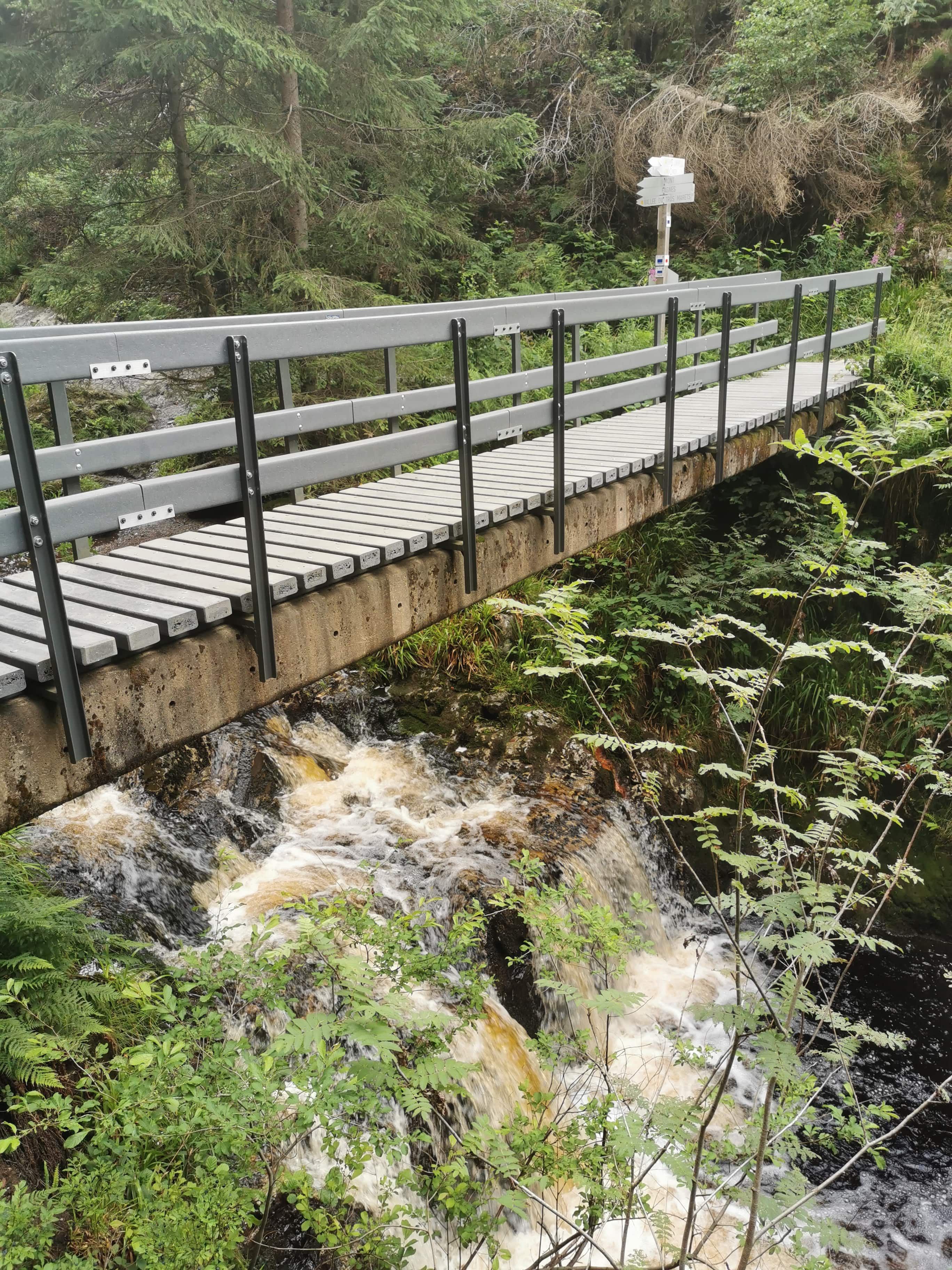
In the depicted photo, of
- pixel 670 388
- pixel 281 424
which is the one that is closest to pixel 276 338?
pixel 281 424

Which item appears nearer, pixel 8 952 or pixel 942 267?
pixel 8 952

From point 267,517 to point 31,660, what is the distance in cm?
223

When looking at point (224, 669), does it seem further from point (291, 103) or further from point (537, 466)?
point (291, 103)

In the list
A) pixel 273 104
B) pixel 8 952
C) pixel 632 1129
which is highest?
pixel 273 104

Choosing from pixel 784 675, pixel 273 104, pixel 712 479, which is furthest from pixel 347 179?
pixel 784 675

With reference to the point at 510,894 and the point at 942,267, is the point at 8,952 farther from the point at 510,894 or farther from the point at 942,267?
the point at 942,267

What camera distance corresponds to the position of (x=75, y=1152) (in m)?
4.19

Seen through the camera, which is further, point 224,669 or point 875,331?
point 875,331

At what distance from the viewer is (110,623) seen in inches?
134

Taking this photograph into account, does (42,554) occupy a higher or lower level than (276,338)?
lower

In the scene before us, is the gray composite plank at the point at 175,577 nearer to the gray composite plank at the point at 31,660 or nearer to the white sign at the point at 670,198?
the gray composite plank at the point at 31,660

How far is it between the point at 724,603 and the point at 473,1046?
4711 millimetres

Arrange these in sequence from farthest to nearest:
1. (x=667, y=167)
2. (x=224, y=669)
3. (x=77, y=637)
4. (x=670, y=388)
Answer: (x=667, y=167) < (x=670, y=388) < (x=224, y=669) < (x=77, y=637)

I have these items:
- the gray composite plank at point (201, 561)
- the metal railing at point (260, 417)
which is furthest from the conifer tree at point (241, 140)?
the gray composite plank at point (201, 561)
